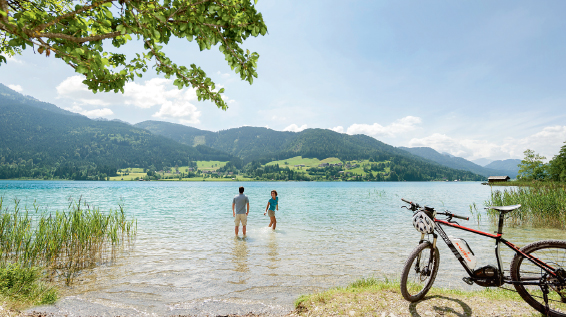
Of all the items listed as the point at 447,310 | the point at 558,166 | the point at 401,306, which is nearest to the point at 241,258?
the point at 401,306

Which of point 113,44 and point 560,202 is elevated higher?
point 113,44

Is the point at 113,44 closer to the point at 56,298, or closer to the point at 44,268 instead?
the point at 56,298

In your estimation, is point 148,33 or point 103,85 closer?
Result: point 148,33

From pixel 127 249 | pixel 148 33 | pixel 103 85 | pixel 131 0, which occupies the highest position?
pixel 131 0

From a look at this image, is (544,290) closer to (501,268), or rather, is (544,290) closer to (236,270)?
(501,268)

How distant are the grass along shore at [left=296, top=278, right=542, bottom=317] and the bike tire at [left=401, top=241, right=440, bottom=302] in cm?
19

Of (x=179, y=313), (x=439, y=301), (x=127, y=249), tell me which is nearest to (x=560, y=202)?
(x=439, y=301)

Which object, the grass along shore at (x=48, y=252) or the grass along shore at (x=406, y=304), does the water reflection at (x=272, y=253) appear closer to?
the grass along shore at (x=406, y=304)

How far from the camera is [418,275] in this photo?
535 cm

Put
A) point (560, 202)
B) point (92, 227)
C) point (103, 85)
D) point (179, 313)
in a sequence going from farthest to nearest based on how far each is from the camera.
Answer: point (560, 202), point (92, 227), point (179, 313), point (103, 85)

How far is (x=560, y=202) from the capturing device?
18406mm

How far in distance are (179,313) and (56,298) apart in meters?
3.18

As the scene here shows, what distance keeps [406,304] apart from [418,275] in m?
0.62

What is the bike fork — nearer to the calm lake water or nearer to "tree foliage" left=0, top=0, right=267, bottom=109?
the calm lake water
